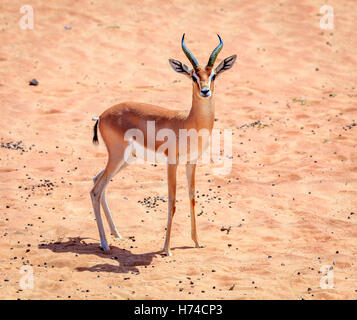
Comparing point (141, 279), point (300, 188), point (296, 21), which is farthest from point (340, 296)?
point (296, 21)

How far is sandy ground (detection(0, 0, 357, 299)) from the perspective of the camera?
6.36 meters

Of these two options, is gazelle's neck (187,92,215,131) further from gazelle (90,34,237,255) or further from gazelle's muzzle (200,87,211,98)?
gazelle's muzzle (200,87,211,98)

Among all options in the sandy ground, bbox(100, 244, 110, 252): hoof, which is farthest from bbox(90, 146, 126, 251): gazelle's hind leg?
the sandy ground

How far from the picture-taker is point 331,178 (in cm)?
945

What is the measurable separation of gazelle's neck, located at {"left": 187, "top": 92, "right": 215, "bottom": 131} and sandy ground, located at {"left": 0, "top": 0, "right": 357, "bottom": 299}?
164 cm

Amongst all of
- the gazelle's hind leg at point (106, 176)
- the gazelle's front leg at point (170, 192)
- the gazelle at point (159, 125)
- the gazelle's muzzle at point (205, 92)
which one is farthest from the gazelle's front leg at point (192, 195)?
the gazelle's muzzle at point (205, 92)

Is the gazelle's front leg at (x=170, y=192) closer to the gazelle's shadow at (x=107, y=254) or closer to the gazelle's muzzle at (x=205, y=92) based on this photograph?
the gazelle's shadow at (x=107, y=254)

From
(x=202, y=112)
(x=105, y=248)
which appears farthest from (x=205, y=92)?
(x=105, y=248)

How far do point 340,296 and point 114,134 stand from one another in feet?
11.8

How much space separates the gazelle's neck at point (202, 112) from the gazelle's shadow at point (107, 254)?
5.75ft

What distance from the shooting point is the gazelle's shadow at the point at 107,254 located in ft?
21.3

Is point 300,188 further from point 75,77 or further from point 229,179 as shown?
point 75,77

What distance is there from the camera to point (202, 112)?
6969 millimetres

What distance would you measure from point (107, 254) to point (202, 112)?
7.23 feet
